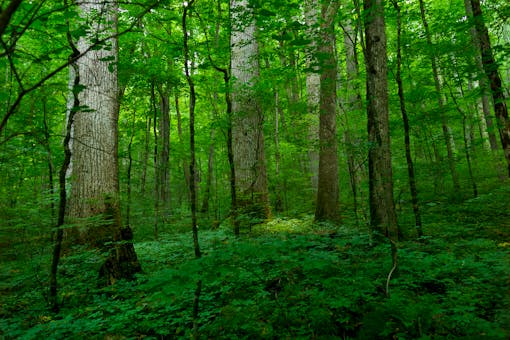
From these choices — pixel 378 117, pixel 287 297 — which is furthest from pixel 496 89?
pixel 287 297

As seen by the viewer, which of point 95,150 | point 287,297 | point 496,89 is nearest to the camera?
point 287,297

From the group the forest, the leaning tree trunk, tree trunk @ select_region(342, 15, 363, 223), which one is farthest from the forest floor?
tree trunk @ select_region(342, 15, 363, 223)

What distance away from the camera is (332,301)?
280 centimetres

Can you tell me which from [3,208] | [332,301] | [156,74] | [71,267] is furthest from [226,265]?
[156,74]

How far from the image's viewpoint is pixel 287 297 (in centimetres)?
305

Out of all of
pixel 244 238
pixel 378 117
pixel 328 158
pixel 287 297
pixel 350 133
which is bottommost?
pixel 287 297

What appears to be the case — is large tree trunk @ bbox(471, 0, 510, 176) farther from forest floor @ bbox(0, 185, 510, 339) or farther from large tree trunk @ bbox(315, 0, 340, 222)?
large tree trunk @ bbox(315, 0, 340, 222)

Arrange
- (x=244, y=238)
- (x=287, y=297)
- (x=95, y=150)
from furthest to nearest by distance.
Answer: (x=95, y=150), (x=244, y=238), (x=287, y=297)

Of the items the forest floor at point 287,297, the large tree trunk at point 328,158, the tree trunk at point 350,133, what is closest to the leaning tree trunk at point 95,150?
the forest floor at point 287,297

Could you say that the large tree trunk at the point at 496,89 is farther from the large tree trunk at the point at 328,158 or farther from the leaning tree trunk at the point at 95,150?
the leaning tree trunk at the point at 95,150

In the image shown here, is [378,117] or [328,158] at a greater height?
[378,117]

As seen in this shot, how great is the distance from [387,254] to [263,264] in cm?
164

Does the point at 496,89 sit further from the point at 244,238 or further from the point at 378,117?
the point at 244,238

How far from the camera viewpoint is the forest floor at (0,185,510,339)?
241cm
